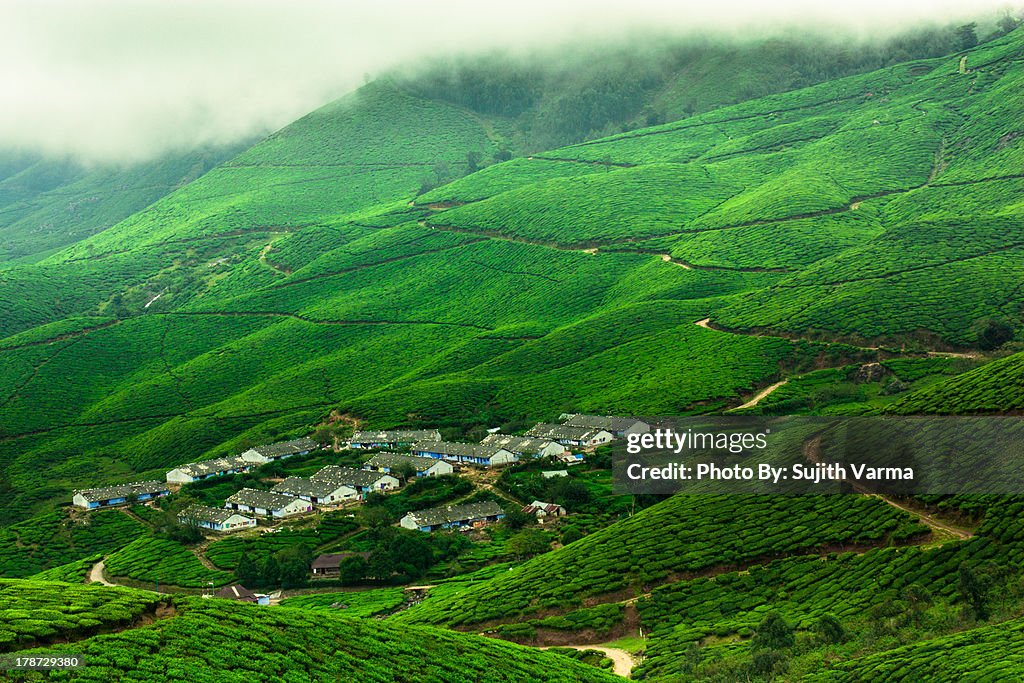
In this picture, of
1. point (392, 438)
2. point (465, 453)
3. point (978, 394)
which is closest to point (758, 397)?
point (465, 453)

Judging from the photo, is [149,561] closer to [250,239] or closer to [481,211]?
[481,211]

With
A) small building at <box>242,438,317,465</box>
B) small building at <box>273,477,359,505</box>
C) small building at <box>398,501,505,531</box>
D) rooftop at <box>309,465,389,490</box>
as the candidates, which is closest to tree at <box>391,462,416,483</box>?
rooftop at <box>309,465,389,490</box>

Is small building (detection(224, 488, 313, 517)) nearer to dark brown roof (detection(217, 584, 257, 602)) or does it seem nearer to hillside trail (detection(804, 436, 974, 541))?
dark brown roof (detection(217, 584, 257, 602))

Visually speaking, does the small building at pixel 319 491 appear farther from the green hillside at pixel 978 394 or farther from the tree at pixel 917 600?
the tree at pixel 917 600

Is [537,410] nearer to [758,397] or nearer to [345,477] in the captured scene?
[758,397]

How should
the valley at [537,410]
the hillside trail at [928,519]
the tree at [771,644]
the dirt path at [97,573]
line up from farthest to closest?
the dirt path at [97,573] → the hillside trail at [928,519] → the valley at [537,410] → the tree at [771,644]

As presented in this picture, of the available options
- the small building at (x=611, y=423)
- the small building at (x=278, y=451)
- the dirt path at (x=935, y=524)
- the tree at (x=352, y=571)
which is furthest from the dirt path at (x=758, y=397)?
the small building at (x=278, y=451)
